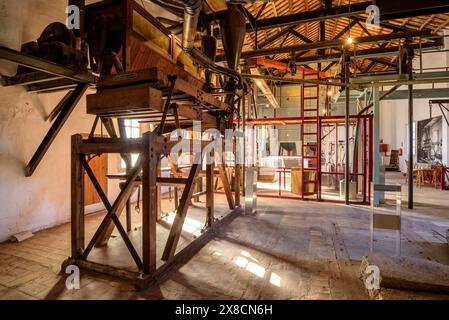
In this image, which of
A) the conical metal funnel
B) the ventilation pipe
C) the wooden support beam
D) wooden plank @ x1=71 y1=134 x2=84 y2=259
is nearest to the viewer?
wooden plank @ x1=71 y1=134 x2=84 y2=259

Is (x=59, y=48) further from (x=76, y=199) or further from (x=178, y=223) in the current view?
(x=178, y=223)

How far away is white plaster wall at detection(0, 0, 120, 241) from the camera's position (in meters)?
3.60

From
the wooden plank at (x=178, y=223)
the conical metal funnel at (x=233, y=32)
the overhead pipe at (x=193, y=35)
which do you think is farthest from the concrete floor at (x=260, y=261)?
the conical metal funnel at (x=233, y=32)

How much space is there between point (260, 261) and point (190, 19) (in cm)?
346

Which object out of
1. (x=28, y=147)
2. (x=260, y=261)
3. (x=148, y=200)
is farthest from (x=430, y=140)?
(x=28, y=147)

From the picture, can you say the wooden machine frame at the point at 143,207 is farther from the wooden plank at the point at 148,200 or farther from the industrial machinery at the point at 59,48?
the industrial machinery at the point at 59,48

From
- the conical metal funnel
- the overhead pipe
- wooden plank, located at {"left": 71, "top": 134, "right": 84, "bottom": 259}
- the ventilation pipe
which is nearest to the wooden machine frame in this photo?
wooden plank, located at {"left": 71, "top": 134, "right": 84, "bottom": 259}

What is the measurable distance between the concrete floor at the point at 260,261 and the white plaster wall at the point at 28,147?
35 centimetres

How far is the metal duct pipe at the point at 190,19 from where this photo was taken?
10.8 feet

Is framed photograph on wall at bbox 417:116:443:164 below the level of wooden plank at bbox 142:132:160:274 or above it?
above

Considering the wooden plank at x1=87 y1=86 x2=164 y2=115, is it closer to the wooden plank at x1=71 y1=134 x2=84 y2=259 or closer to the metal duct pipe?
the wooden plank at x1=71 y1=134 x2=84 y2=259

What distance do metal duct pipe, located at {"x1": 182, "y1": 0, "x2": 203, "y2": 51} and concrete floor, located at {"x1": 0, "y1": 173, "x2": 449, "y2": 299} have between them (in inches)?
120

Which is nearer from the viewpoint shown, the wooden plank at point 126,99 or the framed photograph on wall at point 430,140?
the wooden plank at point 126,99

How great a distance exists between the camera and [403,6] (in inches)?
173
